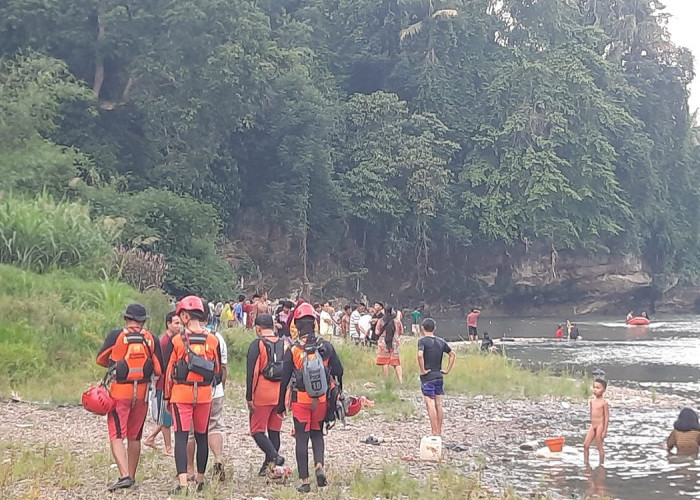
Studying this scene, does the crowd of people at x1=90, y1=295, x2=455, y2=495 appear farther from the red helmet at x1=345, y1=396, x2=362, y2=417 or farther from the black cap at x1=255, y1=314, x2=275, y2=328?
the red helmet at x1=345, y1=396, x2=362, y2=417

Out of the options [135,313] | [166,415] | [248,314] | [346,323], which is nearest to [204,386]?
[135,313]

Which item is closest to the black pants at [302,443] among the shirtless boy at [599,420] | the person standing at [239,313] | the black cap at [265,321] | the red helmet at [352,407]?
the red helmet at [352,407]

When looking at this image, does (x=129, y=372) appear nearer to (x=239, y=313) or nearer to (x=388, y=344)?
(x=388, y=344)

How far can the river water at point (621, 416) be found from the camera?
31.0 ft

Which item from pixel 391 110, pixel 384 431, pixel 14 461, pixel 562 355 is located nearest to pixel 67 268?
pixel 384 431

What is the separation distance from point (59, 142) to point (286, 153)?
1093cm

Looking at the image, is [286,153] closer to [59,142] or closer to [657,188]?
[59,142]

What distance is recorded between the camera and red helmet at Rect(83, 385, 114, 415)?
697cm

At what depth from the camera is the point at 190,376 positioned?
23.0ft

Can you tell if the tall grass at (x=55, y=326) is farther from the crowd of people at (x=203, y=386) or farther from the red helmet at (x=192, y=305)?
the red helmet at (x=192, y=305)

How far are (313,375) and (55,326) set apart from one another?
368 inches

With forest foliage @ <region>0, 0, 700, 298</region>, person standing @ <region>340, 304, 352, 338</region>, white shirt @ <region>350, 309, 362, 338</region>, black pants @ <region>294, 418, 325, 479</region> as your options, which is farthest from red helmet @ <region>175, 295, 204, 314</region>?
forest foliage @ <region>0, 0, 700, 298</region>

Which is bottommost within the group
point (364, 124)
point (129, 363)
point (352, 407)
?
point (352, 407)

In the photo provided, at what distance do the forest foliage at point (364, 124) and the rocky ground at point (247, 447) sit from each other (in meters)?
16.0
